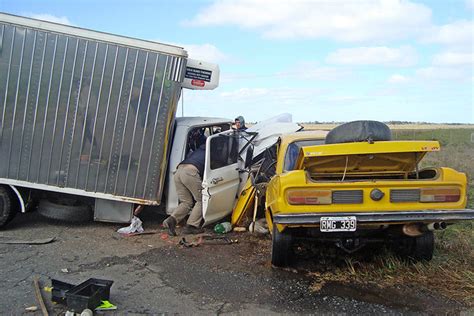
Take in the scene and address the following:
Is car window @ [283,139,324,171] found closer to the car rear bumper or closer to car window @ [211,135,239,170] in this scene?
the car rear bumper

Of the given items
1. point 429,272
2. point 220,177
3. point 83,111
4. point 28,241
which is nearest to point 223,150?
point 220,177

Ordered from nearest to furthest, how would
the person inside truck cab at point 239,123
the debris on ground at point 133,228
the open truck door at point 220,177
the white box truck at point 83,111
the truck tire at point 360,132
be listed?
the truck tire at point 360,132
the white box truck at point 83,111
the open truck door at point 220,177
the debris on ground at point 133,228
the person inside truck cab at point 239,123

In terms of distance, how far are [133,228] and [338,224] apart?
3.78 meters

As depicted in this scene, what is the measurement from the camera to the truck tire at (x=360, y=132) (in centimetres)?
491

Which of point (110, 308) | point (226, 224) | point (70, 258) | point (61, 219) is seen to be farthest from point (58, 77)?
point (110, 308)

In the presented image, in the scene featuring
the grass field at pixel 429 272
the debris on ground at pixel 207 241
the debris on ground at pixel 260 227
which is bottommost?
the debris on ground at pixel 207 241

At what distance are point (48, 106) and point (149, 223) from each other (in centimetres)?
250

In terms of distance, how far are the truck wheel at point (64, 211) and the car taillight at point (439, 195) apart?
5.17 metres

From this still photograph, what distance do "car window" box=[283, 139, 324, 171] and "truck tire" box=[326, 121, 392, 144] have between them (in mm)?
725

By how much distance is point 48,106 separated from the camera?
272 inches

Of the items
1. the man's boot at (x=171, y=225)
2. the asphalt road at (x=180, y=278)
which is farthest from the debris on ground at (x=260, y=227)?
the man's boot at (x=171, y=225)

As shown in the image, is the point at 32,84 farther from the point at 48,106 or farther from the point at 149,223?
the point at 149,223

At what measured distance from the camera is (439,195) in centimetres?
469

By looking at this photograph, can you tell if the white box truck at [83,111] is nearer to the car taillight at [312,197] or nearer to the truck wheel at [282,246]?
the truck wheel at [282,246]
